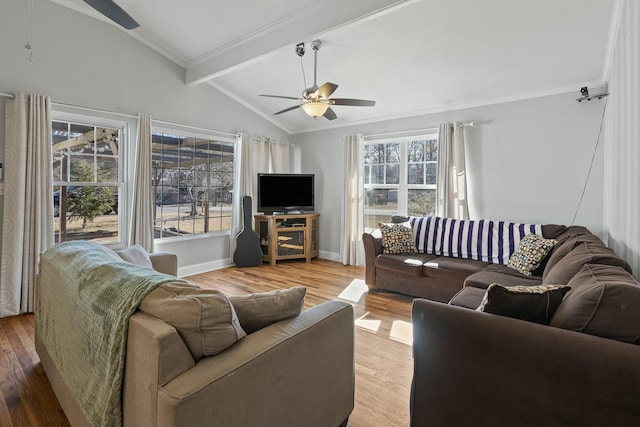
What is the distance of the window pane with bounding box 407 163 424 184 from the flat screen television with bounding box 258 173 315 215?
1661 millimetres

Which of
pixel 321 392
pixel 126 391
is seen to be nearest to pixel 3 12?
pixel 126 391

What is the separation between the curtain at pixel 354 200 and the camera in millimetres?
5336

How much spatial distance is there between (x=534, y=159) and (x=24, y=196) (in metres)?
5.56

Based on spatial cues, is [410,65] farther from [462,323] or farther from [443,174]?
[462,323]

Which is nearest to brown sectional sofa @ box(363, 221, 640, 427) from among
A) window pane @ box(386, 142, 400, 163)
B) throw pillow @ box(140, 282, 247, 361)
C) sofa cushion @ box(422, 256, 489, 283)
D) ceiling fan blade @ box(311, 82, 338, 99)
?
throw pillow @ box(140, 282, 247, 361)

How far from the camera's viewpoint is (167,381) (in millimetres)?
1001

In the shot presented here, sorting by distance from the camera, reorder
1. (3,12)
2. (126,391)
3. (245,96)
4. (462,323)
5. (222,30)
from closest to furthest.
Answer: (126,391)
(462,323)
(3,12)
(222,30)
(245,96)

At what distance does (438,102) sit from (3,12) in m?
4.86

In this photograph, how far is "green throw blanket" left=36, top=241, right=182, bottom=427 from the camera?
3.74 feet

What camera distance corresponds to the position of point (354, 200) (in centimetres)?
536

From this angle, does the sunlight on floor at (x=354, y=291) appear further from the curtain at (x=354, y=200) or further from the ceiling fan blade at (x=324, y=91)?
the ceiling fan blade at (x=324, y=91)

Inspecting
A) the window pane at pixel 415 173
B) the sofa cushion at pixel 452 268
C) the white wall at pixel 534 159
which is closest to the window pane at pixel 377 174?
the window pane at pixel 415 173

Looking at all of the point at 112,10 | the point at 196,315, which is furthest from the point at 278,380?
the point at 112,10

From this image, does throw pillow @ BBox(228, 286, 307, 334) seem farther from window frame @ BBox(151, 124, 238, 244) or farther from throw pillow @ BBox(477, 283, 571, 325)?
window frame @ BBox(151, 124, 238, 244)
